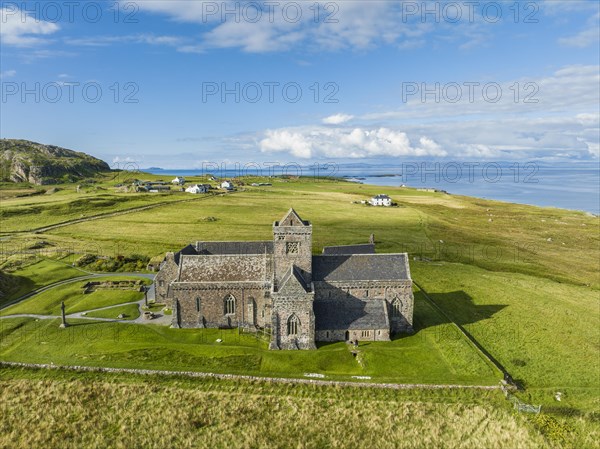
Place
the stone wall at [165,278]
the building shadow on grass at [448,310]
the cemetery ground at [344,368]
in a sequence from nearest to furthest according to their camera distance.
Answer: the cemetery ground at [344,368] < the building shadow on grass at [448,310] < the stone wall at [165,278]

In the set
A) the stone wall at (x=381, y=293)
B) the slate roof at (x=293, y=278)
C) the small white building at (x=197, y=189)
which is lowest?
the stone wall at (x=381, y=293)

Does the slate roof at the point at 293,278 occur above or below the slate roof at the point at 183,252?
below

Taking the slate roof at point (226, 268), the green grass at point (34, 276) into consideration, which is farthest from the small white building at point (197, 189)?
the slate roof at point (226, 268)

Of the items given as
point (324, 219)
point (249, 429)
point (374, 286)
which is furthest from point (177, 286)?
point (324, 219)

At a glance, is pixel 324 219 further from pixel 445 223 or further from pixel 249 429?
pixel 249 429

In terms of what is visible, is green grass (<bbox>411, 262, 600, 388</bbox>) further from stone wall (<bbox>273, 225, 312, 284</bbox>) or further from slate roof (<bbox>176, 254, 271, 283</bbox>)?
slate roof (<bbox>176, 254, 271, 283</bbox>)

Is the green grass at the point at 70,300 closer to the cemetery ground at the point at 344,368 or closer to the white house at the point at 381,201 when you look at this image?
the cemetery ground at the point at 344,368

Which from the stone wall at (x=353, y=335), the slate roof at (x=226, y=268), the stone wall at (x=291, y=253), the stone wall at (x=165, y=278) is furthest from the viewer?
the stone wall at (x=165, y=278)
